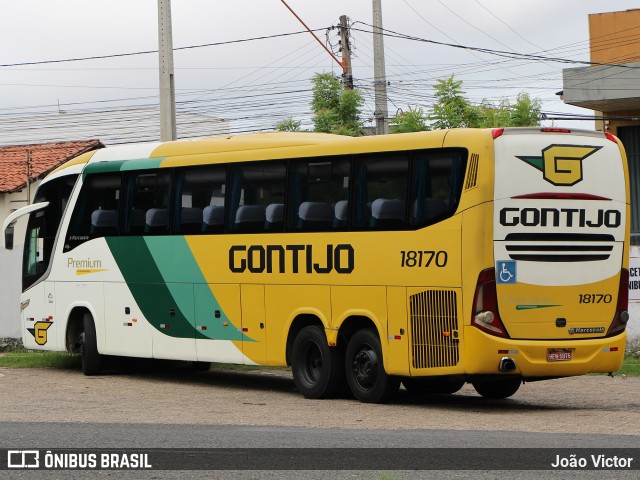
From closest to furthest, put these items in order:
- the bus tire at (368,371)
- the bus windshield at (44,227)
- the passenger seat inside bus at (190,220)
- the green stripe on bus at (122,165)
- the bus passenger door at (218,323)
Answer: the bus tire at (368,371), the bus passenger door at (218,323), the passenger seat inside bus at (190,220), the green stripe on bus at (122,165), the bus windshield at (44,227)

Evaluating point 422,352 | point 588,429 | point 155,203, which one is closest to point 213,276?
point 155,203

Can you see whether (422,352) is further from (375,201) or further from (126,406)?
(126,406)

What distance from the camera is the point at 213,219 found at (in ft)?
63.2

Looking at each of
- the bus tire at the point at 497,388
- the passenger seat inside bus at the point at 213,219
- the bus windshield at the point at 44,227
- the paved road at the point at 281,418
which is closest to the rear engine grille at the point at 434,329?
the paved road at the point at 281,418

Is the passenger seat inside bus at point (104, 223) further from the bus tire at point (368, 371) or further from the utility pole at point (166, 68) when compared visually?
the bus tire at point (368, 371)

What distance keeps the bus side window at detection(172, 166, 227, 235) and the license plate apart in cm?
567

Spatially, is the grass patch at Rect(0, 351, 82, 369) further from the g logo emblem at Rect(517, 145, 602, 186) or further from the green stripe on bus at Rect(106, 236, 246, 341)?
the g logo emblem at Rect(517, 145, 602, 186)

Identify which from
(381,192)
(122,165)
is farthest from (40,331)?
(381,192)

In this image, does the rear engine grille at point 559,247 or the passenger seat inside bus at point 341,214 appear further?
the passenger seat inside bus at point 341,214

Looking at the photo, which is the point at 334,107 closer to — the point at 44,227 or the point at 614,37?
the point at 614,37

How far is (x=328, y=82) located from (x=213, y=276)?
23.8 metres

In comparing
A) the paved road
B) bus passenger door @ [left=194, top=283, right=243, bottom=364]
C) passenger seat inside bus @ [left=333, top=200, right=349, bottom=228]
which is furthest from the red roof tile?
passenger seat inside bus @ [left=333, top=200, right=349, bottom=228]

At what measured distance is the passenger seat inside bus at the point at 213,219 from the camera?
19125 millimetres

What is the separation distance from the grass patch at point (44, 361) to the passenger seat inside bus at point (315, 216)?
803cm
